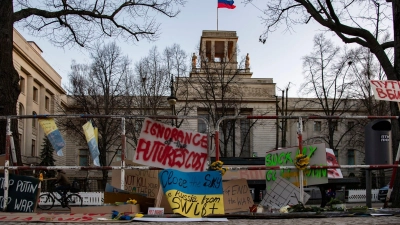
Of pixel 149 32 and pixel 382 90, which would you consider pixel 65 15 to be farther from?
pixel 382 90

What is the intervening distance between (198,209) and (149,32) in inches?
444

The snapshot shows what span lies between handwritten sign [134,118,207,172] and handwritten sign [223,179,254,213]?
0.57 metres

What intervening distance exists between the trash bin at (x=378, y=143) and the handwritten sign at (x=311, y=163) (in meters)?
1.61

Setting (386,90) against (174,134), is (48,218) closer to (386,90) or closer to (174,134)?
(174,134)

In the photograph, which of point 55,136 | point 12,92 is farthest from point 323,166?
point 12,92

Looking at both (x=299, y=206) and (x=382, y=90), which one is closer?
(x=299, y=206)

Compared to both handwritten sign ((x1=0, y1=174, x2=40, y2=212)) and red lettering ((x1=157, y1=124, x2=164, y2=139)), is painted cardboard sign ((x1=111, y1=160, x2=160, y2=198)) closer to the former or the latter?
red lettering ((x1=157, y1=124, x2=164, y2=139))

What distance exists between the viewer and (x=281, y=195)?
883 cm

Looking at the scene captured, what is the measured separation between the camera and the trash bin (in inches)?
372

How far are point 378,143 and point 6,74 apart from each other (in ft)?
25.0

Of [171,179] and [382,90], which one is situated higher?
[382,90]

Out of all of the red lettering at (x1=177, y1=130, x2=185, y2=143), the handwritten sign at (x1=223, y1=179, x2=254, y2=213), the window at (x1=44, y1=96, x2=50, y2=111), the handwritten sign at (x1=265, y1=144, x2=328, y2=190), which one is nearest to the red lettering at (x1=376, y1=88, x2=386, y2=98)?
the handwritten sign at (x1=265, y1=144, x2=328, y2=190)

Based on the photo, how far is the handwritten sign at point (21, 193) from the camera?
325 inches

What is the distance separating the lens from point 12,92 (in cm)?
1066
